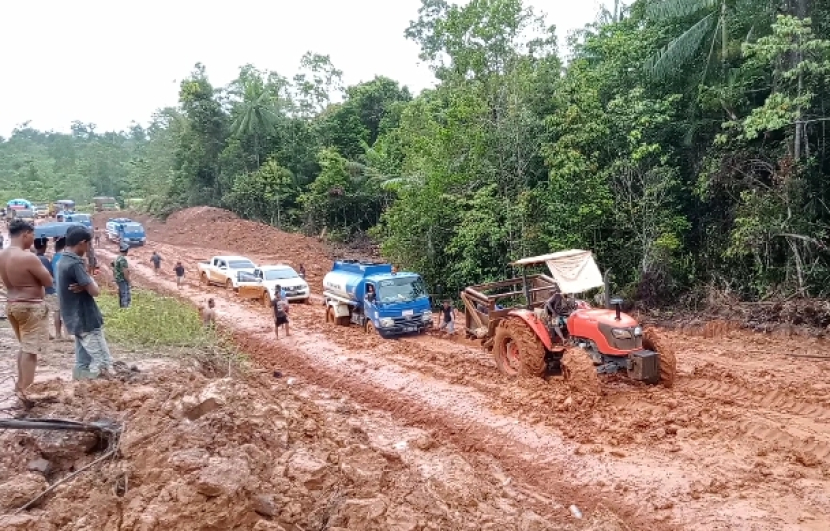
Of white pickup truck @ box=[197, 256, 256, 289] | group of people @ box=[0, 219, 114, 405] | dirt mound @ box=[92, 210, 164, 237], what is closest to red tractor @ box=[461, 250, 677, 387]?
group of people @ box=[0, 219, 114, 405]

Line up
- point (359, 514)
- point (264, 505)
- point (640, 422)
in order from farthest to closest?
point (640, 422), point (359, 514), point (264, 505)

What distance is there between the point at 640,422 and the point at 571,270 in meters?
3.40

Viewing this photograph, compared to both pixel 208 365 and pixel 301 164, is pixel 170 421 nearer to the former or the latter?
pixel 208 365

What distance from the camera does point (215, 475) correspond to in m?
4.59

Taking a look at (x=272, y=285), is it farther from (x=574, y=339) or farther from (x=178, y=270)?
(x=574, y=339)

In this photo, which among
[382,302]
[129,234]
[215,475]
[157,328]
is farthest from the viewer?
[129,234]

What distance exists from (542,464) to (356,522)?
362 centimetres

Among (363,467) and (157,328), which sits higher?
(157,328)

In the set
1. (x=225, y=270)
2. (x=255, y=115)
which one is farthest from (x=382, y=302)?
(x=255, y=115)

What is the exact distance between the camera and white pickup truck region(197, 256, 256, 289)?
23719 millimetres

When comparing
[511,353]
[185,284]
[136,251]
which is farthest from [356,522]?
[136,251]

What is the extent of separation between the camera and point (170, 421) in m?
5.46

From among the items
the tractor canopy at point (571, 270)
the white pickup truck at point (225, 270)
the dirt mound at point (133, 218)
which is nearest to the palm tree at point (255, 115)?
the dirt mound at point (133, 218)

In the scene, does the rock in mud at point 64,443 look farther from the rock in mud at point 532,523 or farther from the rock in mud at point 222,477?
the rock in mud at point 532,523
